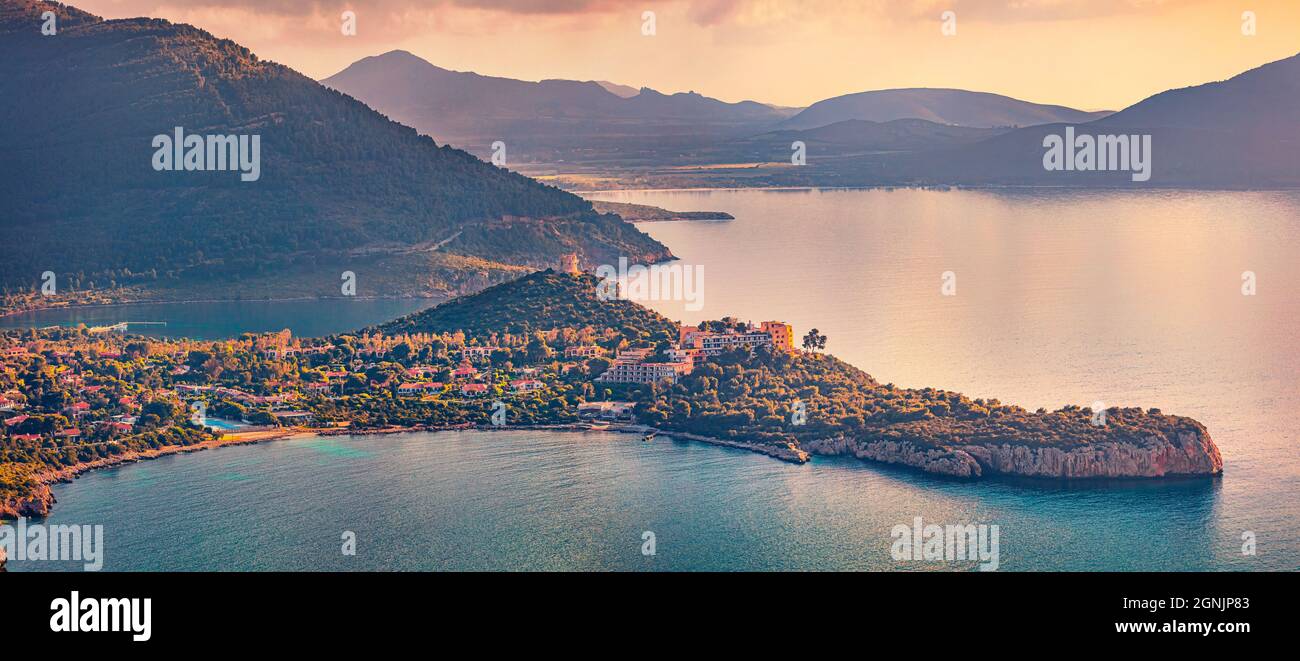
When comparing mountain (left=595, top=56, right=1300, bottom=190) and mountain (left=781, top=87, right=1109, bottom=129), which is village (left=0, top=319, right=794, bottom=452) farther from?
mountain (left=781, top=87, right=1109, bottom=129)

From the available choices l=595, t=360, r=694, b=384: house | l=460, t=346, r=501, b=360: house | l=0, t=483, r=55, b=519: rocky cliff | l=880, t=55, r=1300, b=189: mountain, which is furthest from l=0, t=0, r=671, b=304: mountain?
l=880, t=55, r=1300, b=189: mountain

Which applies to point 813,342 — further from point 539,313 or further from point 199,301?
point 199,301

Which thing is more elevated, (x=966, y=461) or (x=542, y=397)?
(x=542, y=397)

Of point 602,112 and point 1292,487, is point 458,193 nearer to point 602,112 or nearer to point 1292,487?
point 1292,487

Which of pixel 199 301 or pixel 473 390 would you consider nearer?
pixel 473 390

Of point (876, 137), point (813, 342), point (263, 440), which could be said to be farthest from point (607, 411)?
→ point (876, 137)

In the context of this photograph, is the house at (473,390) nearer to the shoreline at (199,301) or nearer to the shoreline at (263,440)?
the shoreline at (263,440)
